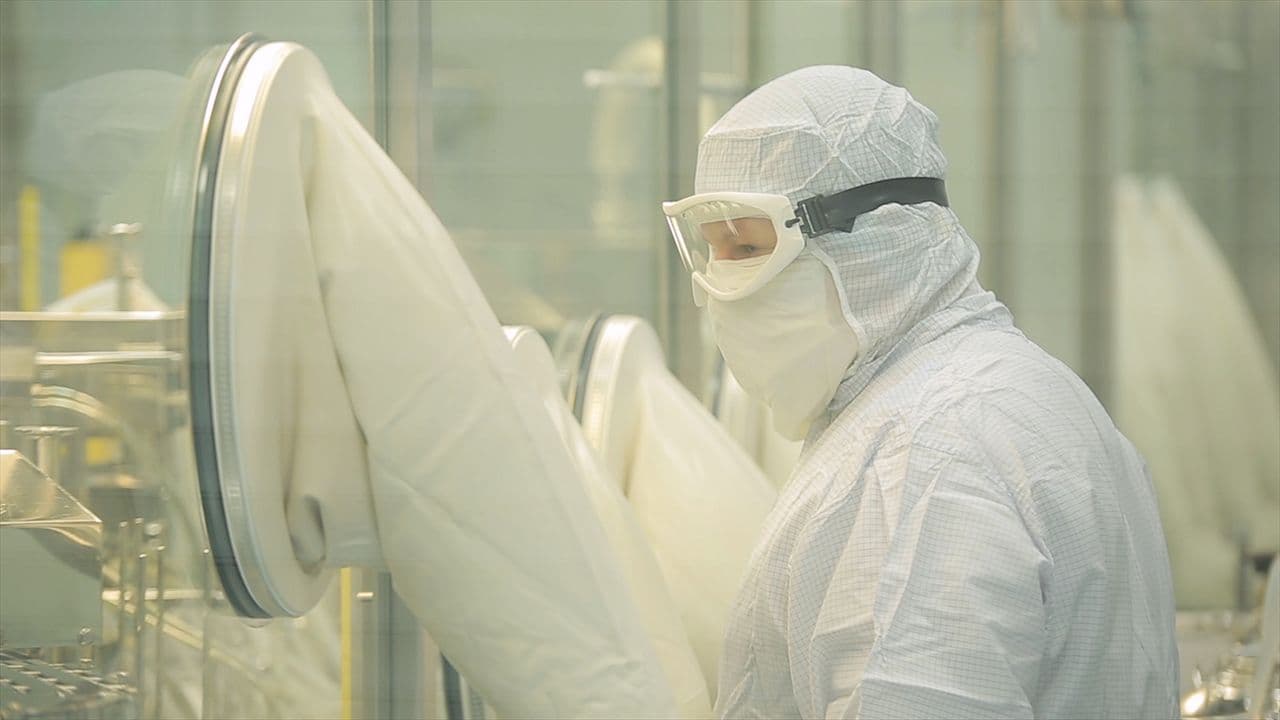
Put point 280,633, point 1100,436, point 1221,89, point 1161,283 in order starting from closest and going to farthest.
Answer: point 1100,436
point 280,633
point 1221,89
point 1161,283

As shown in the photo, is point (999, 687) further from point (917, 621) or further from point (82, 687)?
point (82, 687)

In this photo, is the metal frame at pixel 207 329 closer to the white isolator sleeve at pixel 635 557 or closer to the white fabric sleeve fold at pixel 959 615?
the white isolator sleeve at pixel 635 557

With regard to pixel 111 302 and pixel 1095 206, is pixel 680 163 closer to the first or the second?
pixel 1095 206

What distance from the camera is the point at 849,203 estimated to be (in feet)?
3.09

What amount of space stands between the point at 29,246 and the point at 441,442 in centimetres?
29

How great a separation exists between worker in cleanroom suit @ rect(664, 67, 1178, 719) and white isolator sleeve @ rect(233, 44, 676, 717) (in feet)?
0.41

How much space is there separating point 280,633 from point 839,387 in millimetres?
435

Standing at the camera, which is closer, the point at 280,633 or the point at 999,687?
the point at 999,687

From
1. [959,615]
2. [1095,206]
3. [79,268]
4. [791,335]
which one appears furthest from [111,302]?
[1095,206]

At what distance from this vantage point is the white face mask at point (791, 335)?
96 cm

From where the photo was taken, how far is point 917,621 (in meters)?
0.80

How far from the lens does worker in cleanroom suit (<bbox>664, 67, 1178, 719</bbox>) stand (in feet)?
2.64

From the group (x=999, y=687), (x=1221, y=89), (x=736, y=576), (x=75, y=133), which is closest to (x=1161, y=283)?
(x=1221, y=89)

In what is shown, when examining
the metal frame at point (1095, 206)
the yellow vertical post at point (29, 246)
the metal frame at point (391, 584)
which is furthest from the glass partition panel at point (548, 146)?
the metal frame at point (1095, 206)
